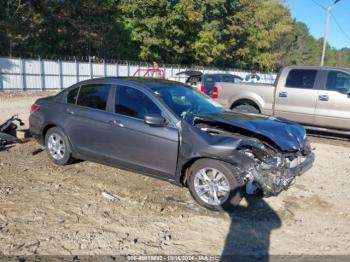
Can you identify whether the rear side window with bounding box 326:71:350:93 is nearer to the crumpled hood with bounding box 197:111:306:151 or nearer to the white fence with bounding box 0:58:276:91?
Answer: the crumpled hood with bounding box 197:111:306:151

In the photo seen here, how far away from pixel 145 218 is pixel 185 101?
1.95m

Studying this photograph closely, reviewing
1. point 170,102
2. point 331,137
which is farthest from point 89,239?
point 331,137

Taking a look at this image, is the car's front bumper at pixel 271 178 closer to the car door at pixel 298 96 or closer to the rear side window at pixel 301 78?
the car door at pixel 298 96

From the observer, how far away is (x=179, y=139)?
509 cm

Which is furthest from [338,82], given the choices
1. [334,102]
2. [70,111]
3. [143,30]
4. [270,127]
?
[143,30]

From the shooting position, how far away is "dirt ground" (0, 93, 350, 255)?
4.02 m

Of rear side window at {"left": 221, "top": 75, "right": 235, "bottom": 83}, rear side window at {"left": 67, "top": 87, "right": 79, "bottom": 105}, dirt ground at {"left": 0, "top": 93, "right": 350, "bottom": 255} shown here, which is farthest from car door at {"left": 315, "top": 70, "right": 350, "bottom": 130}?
rear side window at {"left": 221, "top": 75, "right": 235, "bottom": 83}

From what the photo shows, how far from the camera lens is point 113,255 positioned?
12.5 feet

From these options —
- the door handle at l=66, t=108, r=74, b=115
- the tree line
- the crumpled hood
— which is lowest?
the door handle at l=66, t=108, r=74, b=115

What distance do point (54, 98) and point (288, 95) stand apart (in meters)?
5.68

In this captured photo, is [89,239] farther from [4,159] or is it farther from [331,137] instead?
[331,137]

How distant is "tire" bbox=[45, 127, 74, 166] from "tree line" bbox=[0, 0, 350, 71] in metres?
22.2

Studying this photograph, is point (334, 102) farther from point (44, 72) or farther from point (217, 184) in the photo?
point (44, 72)

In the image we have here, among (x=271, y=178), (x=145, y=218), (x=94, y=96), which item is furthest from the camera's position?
(x=94, y=96)
